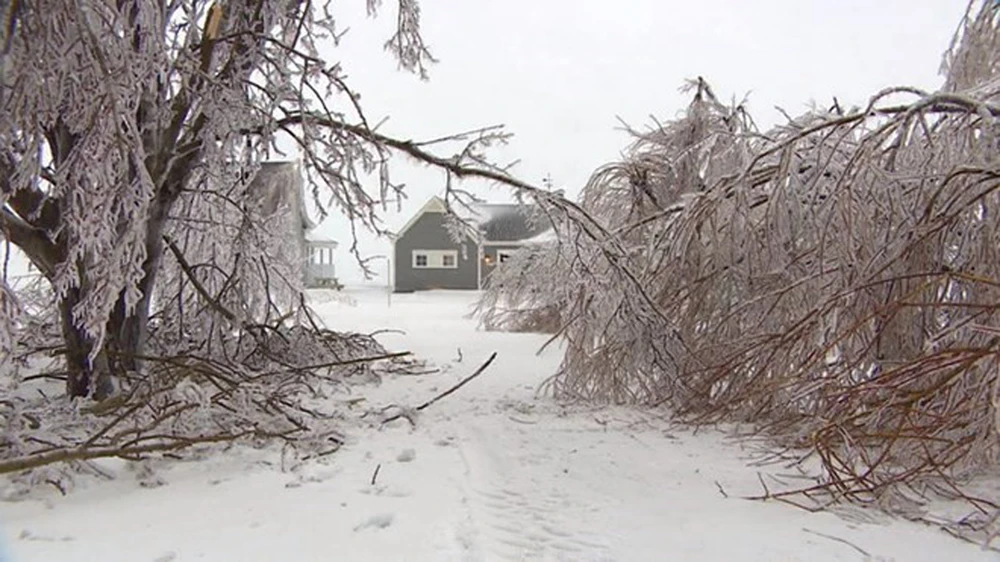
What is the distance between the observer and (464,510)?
9.28ft

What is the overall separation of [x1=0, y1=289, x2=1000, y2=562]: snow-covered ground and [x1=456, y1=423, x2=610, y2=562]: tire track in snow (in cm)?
1

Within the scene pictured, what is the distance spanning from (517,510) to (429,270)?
23.7 metres

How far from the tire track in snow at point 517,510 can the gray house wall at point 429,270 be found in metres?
22.1

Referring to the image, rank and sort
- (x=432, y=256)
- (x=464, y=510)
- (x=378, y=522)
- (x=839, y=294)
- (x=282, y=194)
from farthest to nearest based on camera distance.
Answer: (x=432, y=256) < (x=282, y=194) < (x=839, y=294) < (x=464, y=510) < (x=378, y=522)

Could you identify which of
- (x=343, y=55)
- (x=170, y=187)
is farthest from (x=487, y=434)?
(x=343, y=55)

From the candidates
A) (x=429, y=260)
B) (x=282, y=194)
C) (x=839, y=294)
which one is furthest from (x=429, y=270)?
(x=839, y=294)

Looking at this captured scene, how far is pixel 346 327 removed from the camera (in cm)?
1111

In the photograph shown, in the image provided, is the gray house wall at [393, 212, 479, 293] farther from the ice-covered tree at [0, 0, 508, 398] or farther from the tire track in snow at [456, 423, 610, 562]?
the tire track in snow at [456, 423, 610, 562]

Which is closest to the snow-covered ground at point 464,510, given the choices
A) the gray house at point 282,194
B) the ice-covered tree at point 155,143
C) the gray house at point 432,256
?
the ice-covered tree at point 155,143

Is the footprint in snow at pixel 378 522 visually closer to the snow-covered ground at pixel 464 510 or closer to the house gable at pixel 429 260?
the snow-covered ground at pixel 464 510

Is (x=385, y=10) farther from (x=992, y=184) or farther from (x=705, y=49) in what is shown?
(x=705, y=49)

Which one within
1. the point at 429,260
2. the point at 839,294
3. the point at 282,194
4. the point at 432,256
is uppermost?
the point at 282,194

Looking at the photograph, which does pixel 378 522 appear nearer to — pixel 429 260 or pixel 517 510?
pixel 517 510

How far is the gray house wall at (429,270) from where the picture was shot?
26.2 meters
